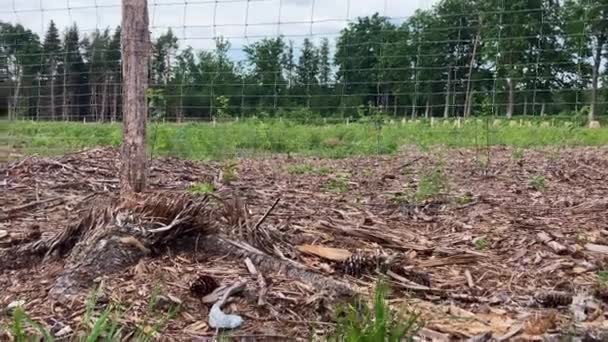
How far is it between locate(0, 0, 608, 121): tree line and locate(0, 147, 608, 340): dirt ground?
126 cm

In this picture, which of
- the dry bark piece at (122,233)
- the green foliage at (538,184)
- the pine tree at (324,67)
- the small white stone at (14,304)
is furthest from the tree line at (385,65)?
the small white stone at (14,304)

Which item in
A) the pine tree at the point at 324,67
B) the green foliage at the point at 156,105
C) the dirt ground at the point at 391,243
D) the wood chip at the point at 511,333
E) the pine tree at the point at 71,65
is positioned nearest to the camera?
the wood chip at the point at 511,333

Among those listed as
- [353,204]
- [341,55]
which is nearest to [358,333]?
[353,204]

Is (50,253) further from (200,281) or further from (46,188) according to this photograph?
(46,188)

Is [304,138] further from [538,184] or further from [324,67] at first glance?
[538,184]

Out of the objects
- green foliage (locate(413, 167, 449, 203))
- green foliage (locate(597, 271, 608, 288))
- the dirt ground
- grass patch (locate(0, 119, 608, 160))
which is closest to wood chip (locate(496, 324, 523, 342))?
the dirt ground

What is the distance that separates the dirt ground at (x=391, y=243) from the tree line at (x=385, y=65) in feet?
4.14

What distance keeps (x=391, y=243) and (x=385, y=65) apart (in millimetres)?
5452

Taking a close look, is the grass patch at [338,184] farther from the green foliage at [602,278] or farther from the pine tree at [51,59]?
the pine tree at [51,59]

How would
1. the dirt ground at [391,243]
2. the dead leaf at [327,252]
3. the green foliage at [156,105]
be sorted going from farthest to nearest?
the green foliage at [156,105] < the dead leaf at [327,252] < the dirt ground at [391,243]

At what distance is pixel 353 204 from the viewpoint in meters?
3.85

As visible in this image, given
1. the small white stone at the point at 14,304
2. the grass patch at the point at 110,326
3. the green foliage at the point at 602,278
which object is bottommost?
the small white stone at the point at 14,304

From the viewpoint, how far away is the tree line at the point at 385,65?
21.2 feet

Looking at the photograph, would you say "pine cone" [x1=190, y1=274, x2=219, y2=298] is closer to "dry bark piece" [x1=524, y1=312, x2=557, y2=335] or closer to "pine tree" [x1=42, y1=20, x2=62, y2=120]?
"dry bark piece" [x1=524, y1=312, x2=557, y2=335]
